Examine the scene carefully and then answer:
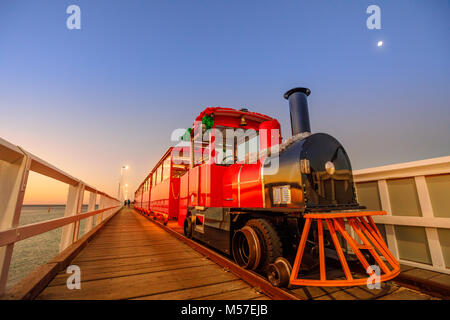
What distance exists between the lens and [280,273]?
196 cm

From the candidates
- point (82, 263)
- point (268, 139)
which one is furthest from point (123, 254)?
point (268, 139)

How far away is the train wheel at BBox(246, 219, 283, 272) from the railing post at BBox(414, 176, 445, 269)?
214 cm

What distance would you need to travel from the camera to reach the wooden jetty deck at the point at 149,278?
1975 millimetres

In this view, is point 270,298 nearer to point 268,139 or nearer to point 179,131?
point 268,139

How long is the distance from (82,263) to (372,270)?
3802 millimetres

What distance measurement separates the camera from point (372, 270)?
1823mm

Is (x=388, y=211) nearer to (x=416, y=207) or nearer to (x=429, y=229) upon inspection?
(x=416, y=207)

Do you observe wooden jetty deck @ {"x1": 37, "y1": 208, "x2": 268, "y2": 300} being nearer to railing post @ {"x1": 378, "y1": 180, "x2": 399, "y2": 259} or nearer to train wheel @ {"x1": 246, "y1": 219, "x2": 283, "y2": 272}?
train wheel @ {"x1": 246, "y1": 219, "x2": 283, "y2": 272}

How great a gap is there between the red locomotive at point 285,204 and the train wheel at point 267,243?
0.04ft

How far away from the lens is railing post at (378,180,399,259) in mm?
A: 3020

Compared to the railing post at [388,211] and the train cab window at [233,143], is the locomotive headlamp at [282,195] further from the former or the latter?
the railing post at [388,211]

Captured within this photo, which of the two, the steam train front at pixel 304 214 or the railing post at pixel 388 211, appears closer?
the steam train front at pixel 304 214

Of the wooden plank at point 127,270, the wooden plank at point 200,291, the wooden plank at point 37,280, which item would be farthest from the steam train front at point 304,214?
the wooden plank at point 37,280
